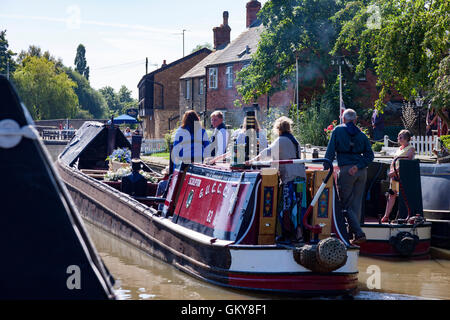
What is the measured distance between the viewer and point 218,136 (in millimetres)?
10672

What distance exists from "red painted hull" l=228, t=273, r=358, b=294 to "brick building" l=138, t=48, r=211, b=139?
49622 mm

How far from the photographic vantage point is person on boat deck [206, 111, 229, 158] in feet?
34.6

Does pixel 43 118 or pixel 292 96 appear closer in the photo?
pixel 292 96

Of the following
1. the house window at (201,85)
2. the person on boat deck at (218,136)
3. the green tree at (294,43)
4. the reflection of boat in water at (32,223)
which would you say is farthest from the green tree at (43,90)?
the reflection of boat in water at (32,223)

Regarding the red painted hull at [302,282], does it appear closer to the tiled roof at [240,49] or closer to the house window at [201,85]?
the tiled roof at [240,49]

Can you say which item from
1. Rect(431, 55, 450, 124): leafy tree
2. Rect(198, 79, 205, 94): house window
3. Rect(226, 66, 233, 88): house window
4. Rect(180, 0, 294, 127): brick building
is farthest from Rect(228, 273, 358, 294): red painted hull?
Rect(198, 79, 205, 94): house window

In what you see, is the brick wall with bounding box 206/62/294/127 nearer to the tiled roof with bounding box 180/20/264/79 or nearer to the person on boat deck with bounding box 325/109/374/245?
the tiled roof with bounding box 180/20/264/79

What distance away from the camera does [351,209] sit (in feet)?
29.6

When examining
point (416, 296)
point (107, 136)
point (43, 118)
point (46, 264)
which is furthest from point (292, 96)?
point (43, 118)

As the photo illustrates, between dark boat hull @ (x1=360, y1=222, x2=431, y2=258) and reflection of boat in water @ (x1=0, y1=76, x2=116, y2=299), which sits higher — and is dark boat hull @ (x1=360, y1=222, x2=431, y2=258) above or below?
Result: below

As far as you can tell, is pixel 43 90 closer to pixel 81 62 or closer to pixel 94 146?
pixel 81 62

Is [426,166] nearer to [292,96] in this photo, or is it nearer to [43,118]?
[292,96]

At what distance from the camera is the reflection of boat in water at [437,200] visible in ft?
37.3

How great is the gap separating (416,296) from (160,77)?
168ft
